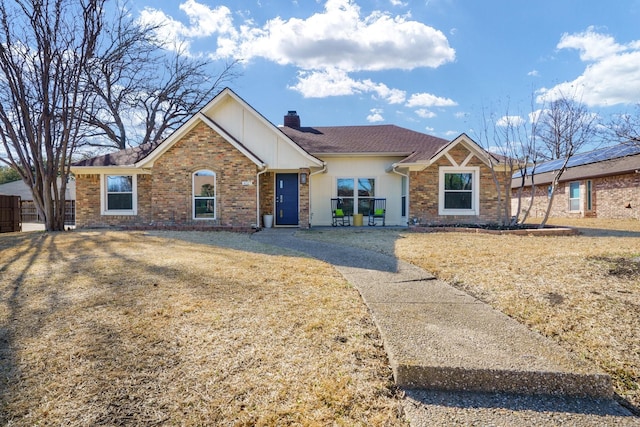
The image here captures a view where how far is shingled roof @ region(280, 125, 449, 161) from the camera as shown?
1442cm

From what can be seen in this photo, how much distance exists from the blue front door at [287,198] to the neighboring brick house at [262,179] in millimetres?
42

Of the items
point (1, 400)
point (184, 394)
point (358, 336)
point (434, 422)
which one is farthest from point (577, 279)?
point (1, 400)

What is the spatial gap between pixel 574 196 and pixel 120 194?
2642 cm

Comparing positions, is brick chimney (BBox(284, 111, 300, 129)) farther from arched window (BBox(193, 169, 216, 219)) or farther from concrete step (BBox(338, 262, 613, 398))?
concrete step (BBox(338, 262, 613, 398))

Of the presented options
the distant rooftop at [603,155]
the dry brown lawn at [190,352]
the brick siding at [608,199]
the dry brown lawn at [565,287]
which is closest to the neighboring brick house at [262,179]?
the dry brown lawn at [565,287]

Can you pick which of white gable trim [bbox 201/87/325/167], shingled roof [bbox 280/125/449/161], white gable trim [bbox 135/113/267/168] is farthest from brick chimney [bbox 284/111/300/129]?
white gable trim [bbox 135/113/267/168]

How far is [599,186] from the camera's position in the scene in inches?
789

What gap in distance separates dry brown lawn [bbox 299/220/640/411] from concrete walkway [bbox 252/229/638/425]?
0.25 metres

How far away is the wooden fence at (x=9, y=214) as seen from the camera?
17016 mm

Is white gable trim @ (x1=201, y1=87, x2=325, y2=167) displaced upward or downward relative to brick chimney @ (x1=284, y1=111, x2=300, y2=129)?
downward

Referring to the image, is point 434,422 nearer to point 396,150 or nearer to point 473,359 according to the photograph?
point 473,359

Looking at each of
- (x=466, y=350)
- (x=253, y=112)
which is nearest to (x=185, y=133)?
(x=253, y=112)

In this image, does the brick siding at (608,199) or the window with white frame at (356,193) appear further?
the brick siding at (608,199)

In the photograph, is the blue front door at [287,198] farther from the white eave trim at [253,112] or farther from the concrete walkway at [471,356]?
the concrete walkway at [471,356]
